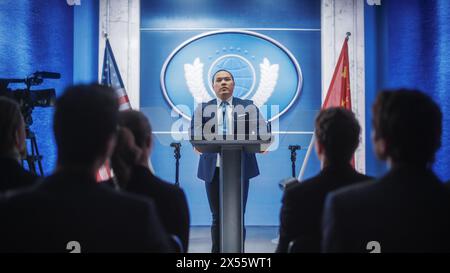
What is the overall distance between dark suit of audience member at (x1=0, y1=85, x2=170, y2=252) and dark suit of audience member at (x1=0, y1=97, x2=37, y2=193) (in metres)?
0.48

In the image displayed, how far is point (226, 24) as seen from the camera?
5.45m

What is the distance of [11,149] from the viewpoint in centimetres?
165

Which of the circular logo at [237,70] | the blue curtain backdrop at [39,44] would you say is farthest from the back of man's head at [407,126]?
the circular logo at [237,70]

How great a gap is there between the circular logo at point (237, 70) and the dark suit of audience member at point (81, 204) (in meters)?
4.20

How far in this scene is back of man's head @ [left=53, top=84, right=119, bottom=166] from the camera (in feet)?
3.74

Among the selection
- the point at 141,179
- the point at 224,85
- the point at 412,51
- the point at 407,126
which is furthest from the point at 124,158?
the point at 412,51

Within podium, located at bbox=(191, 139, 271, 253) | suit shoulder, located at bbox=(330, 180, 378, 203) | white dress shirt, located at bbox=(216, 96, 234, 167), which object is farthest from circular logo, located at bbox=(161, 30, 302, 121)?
suit shoulder, located at bbox=(330, 180, 378, 203)

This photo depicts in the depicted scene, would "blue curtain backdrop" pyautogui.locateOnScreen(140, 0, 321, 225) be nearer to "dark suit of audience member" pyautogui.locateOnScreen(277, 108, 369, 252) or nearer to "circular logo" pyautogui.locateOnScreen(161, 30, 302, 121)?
"circular logo" pyautogui.locateOnScreen(161, 30, 302, 121)

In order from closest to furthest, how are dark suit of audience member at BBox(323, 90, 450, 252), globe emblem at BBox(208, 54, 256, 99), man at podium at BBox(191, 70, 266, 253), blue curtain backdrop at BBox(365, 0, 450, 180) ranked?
1. dark suit of audience member at BBox(323, 90, 450, 252)
2. man at podium at BBox(191, 70, 266, 253)
3. blue curtain backdrop at BBox(365, 0, 450, 180)
4. globe emblem at BBox(208, 54, 256, 99)

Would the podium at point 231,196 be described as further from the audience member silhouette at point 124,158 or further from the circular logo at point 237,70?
the circular logo at point 237,70

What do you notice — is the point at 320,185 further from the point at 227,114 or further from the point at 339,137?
the point at 227,114
